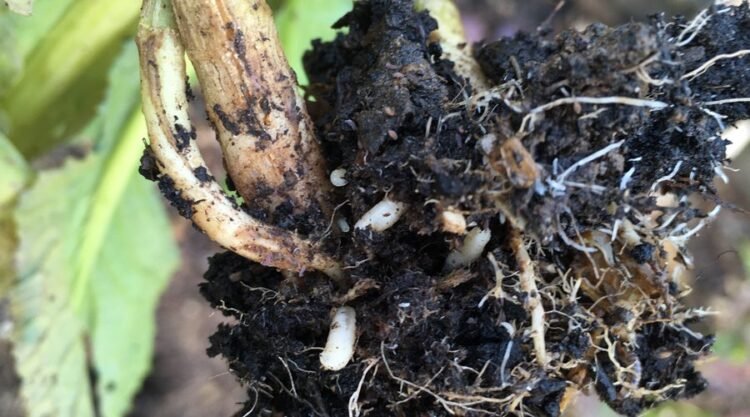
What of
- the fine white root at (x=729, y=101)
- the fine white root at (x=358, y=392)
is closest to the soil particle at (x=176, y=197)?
the fine white root at (x=358, y=392)

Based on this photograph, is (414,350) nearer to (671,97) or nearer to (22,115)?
(671,97)

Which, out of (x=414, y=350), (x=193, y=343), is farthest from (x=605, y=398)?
(x=193, y=343)

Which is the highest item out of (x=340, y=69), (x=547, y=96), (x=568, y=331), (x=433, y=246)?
(x=340, y=69)

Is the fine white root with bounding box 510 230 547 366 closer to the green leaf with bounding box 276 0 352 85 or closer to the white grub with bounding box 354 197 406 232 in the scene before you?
the white grub with bounding box 354 197 406 232

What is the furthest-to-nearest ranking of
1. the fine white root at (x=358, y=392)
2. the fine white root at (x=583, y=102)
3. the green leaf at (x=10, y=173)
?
the green leaf at (x=10, y=173) < the fine white root at (x=358, y=392) < the fine white root at (x=583, y=102)

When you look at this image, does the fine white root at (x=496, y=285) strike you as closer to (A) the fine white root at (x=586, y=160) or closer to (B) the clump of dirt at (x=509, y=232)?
(B) the clump of dirt at (x=509, y=232)
